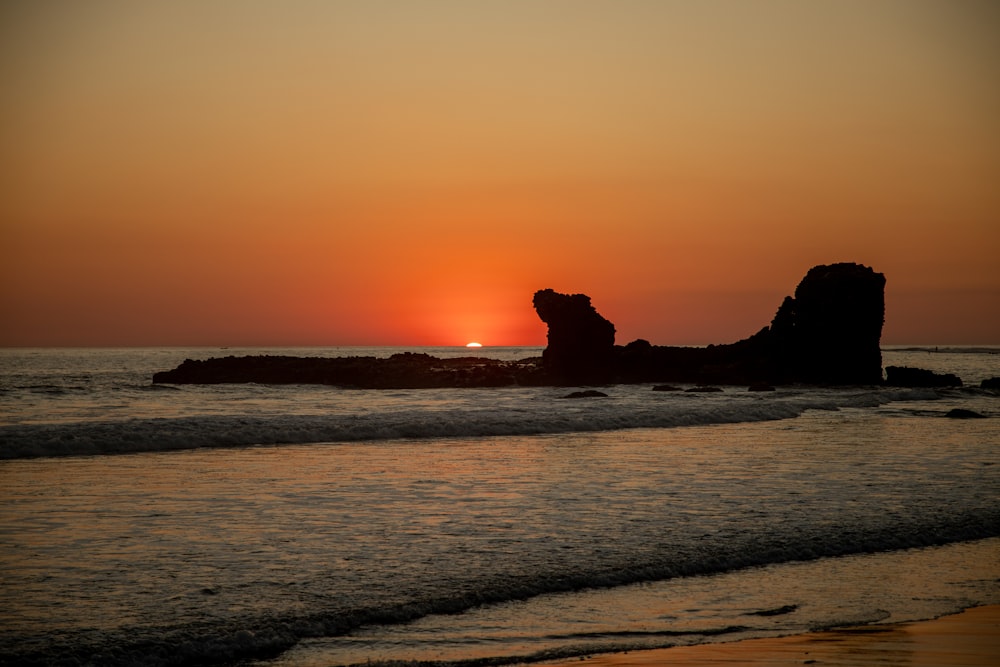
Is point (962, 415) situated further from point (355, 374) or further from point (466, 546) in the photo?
point (355, 374)

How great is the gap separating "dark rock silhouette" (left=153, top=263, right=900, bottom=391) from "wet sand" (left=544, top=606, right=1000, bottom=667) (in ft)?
186

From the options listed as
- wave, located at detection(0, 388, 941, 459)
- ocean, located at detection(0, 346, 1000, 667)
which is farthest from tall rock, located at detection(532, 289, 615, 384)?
ocean, located at detection(0, 346, 1000, 667)

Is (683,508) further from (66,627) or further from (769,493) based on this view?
(66,627)

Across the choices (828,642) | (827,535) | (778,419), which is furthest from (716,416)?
(828,642)

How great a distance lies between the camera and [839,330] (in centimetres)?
6519

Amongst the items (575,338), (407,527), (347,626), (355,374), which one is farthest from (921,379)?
(347,626)

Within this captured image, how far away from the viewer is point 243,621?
8.20 metres

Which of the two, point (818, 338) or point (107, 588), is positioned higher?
point (818, 338)

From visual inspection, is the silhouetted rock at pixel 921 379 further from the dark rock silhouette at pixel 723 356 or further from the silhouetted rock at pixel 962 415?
the silhouetted rock at pixel 962 415

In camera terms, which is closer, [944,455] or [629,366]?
[944,455]

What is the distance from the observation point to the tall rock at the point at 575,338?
6631 centimetres

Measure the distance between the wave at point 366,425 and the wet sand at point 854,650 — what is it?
2022 centimetres

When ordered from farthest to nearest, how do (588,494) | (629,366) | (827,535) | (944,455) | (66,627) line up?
(629,366), (944,455), (588,494), (827,535), (66,627)

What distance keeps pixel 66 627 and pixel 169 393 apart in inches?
1796
